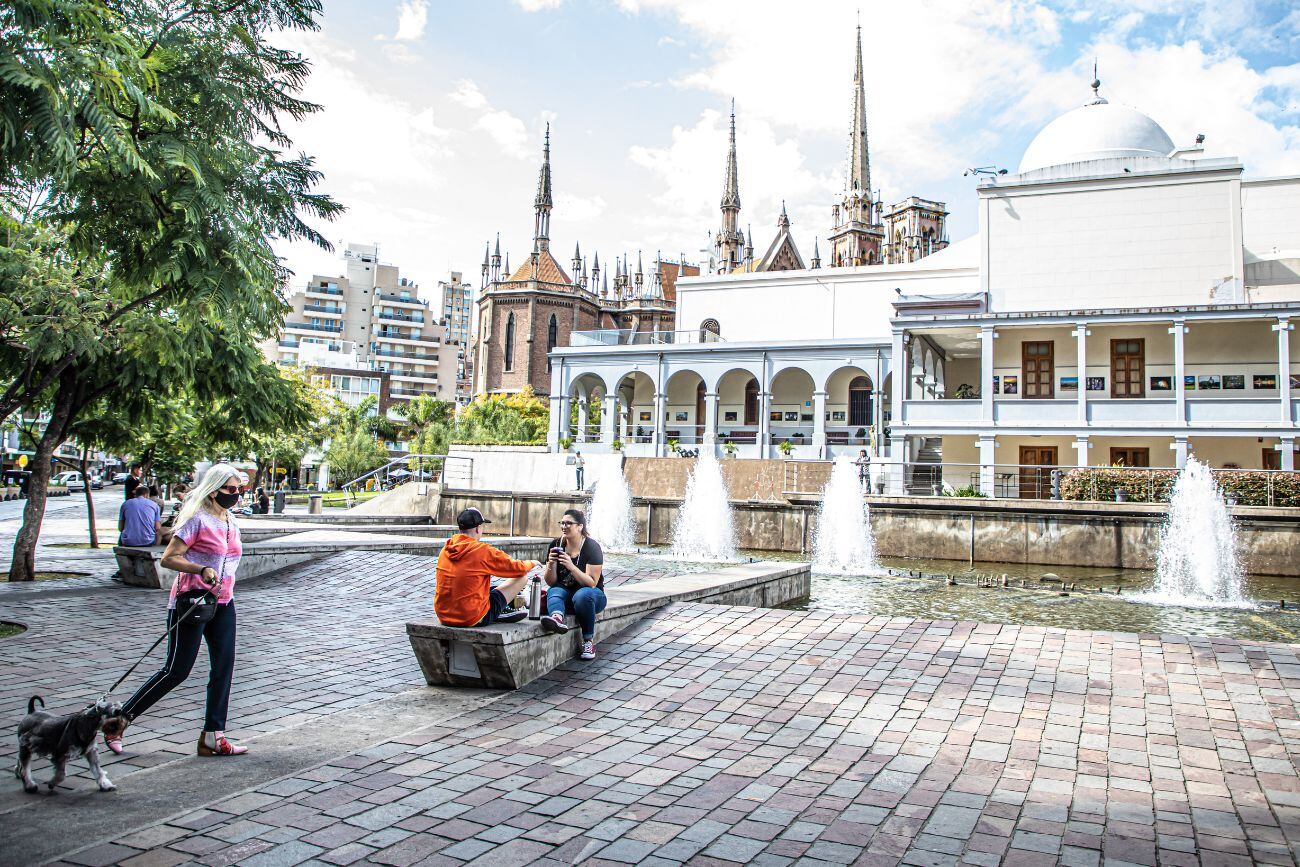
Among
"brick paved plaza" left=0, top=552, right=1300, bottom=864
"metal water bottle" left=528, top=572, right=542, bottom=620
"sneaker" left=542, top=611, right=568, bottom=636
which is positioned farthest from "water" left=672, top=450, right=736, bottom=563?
"sneaker" left=542, top=611, right=568, bottom=636

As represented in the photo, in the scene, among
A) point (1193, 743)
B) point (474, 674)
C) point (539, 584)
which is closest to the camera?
point (1193, 743)

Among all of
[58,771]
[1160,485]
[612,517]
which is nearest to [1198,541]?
[1160,485]

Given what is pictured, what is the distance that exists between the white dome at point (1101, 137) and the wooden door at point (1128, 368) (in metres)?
9.76

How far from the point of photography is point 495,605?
676 cm

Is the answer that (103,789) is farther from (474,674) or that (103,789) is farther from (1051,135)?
(1051,135)

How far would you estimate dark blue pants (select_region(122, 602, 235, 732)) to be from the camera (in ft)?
16.3

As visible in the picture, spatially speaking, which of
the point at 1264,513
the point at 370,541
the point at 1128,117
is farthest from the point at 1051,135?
the point at 370,541

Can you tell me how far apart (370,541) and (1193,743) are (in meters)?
13.5

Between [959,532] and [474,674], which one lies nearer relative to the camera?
[474,674]

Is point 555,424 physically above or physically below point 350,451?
above

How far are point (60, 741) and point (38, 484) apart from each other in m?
9.87

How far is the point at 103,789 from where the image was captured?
447cm

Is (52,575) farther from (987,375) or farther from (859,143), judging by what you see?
(859,143)

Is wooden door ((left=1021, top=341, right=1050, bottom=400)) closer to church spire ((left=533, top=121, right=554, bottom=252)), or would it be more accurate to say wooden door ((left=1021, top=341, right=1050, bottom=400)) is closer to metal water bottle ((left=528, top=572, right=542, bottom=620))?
metal water bottle ((left=528, top=572, right=542, bottom=620))
